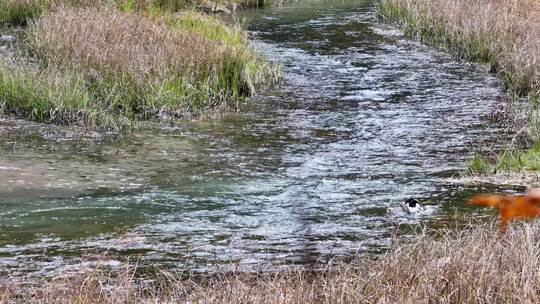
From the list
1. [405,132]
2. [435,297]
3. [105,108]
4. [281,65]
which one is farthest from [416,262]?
[281,65]

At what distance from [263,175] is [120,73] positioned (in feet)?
14.9

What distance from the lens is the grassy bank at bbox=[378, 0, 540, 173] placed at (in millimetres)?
10250

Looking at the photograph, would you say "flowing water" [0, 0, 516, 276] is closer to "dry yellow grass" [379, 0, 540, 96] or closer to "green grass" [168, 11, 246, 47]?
"dry yellow grass" [379, 0, 540, 96]

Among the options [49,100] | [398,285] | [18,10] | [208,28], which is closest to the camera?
[398,285]

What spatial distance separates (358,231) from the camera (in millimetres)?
7352

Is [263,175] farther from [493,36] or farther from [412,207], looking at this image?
[493,36]

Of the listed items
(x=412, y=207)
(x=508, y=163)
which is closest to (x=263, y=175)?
(x=412, y=207)

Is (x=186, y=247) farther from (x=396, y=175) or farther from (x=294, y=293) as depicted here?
(x=396, y=175)

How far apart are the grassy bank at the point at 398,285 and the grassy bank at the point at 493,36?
425 centimetres

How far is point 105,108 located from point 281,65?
4590 mm

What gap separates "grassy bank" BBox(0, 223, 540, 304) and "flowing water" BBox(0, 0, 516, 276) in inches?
48.9

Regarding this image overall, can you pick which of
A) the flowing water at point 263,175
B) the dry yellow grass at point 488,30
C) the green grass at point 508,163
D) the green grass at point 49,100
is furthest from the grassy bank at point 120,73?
the green grass at point 508,163

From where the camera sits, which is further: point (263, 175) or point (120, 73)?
point (120, 73)

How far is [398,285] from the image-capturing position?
4.92 metres
